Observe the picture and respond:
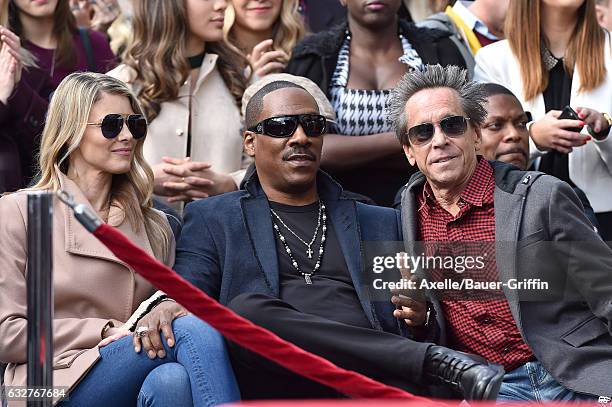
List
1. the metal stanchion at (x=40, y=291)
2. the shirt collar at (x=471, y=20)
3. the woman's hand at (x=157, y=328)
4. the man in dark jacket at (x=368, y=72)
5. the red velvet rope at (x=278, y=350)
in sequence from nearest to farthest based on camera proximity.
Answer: the metal stanchion at (x=40, y=291) < the red velvet rope at (x=278, y=350) < the woman's hand at (x=157, y=328) < the man in dark jacket at (x=368, y=72) < the shirt collar at (x=471, y=20)

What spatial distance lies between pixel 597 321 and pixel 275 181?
1.54 meters

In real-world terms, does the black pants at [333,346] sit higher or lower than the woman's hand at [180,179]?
lower

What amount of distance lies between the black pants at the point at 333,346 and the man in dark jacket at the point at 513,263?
35cm

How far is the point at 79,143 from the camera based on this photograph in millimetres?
5535

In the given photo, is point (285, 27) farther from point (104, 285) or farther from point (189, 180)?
point (104, 285)

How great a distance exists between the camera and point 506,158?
20.6 ft

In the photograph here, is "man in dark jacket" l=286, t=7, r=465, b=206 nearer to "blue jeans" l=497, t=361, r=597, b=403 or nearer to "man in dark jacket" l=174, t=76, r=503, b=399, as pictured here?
"man in dark jacket" l=174, t=76, r=503, b=399

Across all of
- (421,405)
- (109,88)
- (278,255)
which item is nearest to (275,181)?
(278,255)

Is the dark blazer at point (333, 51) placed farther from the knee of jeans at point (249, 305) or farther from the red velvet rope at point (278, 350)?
the red velvet rope at point (278, 350)

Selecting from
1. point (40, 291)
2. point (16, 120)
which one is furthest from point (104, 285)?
point (16, 120)

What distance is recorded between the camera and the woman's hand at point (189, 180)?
20.8ft

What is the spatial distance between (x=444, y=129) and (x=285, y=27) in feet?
6.12

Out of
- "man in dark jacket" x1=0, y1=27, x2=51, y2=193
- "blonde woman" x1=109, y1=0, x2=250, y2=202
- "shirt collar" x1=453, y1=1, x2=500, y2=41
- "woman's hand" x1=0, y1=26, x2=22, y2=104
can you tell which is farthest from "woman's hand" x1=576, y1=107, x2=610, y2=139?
"woman's hand" x1=0, y1=26, x2=22, y2=104

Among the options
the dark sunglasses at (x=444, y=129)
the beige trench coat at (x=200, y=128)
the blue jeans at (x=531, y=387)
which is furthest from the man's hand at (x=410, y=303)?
the beige trench coat at (x=200, y=128)
